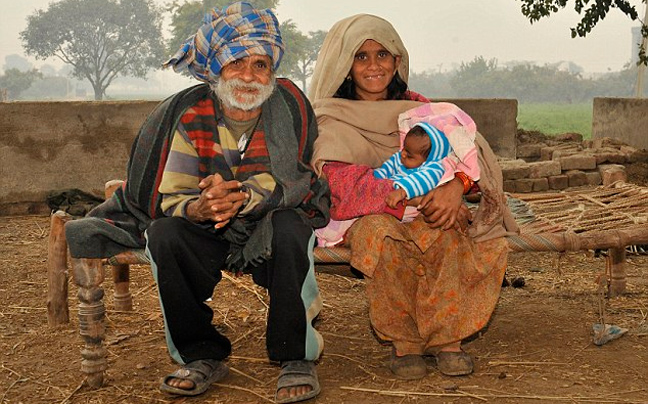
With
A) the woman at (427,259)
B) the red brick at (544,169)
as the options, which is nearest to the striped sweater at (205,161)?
the woman at (427,259)

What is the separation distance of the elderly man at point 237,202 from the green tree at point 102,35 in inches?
2263

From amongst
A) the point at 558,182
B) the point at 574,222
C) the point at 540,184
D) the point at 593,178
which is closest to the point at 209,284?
the point at 574,222

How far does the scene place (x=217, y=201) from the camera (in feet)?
11.0

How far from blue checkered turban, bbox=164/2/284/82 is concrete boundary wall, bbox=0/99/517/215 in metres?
4.33

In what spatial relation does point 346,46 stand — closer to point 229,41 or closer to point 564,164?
point 229,41

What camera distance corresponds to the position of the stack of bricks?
332 inches

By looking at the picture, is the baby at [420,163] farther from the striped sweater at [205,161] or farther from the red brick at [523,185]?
the red brick at [523,185]

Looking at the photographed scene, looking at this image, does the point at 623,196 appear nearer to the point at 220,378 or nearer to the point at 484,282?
the point at 484,282

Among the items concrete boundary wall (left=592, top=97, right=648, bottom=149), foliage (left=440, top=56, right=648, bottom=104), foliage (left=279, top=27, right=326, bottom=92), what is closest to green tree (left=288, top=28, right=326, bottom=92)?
foliage (left=279, top=27, right=326, bottom=92)

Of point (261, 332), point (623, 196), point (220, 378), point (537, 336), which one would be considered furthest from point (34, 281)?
point (623, 196)

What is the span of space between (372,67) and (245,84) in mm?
742

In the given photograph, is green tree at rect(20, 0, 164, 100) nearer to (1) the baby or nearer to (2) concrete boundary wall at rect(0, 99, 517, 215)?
(2) concrete boundary wall at rect(0, 99, 517, 215)

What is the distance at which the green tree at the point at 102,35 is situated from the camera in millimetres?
59375

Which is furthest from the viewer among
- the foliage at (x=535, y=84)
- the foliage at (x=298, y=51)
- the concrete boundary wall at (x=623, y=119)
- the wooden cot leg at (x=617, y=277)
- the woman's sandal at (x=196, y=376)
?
the foliage at (x=535, y=84)
